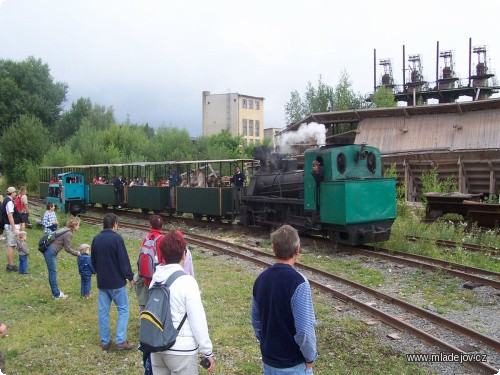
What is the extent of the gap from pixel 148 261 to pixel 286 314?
2.61 metres

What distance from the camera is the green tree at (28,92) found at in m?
50.8

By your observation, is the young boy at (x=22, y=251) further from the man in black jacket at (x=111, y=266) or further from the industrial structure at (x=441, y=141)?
the industrial structure at (x=441, y=141)

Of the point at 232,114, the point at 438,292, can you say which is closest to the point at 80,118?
the point at 232,114

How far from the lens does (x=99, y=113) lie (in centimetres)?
5853

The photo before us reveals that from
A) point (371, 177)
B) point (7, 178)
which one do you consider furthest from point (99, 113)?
point (371, 177)

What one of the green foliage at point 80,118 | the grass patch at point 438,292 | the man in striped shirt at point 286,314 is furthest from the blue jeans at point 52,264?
the green foliage at point 80,118

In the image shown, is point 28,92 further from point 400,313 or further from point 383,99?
point 400,313

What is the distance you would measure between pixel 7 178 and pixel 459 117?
39.3 meters

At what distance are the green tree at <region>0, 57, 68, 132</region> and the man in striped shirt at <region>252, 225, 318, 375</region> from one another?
53380mm

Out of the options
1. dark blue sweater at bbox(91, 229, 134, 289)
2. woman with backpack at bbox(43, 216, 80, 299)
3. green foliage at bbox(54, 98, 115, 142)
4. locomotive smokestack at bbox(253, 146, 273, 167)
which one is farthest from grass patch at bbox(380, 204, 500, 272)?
green foliage at bbox(54, 98, 115, 142)

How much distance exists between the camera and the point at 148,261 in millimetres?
5395

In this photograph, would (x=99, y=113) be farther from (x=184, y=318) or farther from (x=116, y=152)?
(x=184, y=318)

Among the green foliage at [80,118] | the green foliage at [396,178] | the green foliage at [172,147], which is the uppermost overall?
the green foliage at [80,118]

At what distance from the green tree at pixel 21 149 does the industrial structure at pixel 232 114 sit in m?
25.7
